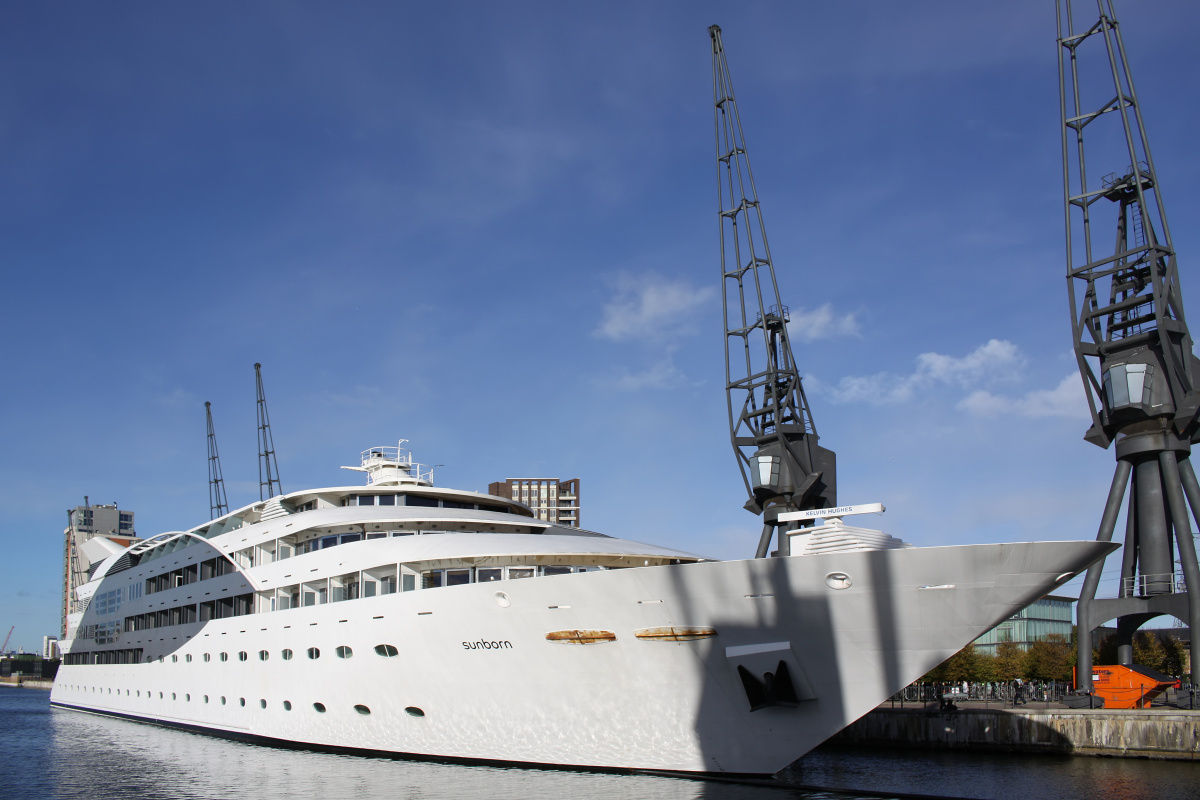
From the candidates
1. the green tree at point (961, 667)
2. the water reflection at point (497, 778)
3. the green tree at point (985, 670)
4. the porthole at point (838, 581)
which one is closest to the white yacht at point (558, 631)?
the porthole at point (838, 581)

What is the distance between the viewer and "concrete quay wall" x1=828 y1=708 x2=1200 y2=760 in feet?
83.0

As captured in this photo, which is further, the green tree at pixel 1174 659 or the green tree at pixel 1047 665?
the green tree at pixel 1047 665

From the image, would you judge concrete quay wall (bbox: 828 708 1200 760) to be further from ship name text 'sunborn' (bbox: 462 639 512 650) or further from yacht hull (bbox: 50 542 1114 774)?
ship name text 'sunborn' (bbox: 462 639 512 650)

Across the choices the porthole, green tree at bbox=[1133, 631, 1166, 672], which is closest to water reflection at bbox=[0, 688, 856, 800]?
the porthole

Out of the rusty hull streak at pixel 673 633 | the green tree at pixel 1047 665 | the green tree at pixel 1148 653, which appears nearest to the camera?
the rusty hull streak at pixel 673 633

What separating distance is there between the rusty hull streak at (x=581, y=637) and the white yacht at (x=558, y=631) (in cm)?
5

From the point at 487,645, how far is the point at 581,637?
2.64 meters

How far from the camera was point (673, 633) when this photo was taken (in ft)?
58.4

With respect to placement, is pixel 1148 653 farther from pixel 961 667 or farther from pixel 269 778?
pixel 269 778

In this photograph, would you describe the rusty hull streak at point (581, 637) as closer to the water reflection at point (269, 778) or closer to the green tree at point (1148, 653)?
the water reflection at point (269, 778)

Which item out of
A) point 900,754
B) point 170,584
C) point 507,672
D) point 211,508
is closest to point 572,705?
point 507,672

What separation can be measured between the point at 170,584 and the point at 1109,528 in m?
37.9

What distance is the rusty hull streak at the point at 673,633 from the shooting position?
17578 millimetres

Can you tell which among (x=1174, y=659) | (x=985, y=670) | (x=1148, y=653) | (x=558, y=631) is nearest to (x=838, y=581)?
(x=558, y=631)
